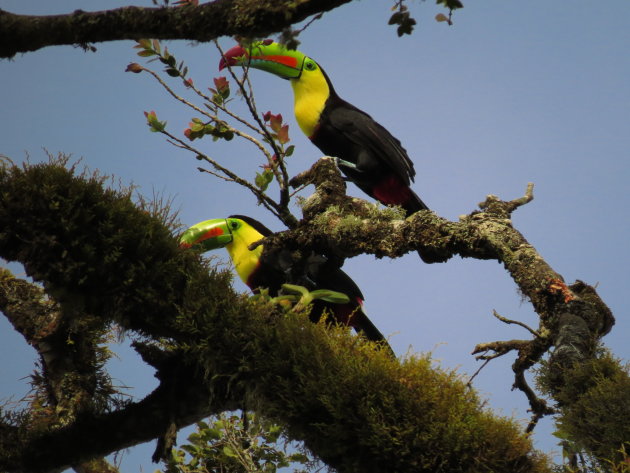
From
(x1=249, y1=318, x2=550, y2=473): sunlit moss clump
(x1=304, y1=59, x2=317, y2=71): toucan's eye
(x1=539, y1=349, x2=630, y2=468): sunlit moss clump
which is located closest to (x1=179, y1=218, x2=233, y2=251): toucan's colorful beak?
(x1=304, y1=59, x2=317, y2=71): toucan's eye

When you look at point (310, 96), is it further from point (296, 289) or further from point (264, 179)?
point (296, 289)

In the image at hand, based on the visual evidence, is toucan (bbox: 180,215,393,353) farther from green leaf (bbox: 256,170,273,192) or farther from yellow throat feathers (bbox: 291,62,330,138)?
yellow throat feathers (bbox: 291,62,330,138)

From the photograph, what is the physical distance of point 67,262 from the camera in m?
2.46

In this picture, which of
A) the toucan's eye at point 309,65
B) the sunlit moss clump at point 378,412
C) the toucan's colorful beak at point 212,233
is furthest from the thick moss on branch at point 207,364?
the toucan's eye at point 309,65

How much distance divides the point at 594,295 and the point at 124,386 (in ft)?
5.49

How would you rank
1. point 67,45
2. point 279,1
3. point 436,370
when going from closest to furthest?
1. point 279,1
2. point 67,45
3. point 436,370

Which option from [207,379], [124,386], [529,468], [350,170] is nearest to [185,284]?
[207,379]

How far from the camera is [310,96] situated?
169 inches

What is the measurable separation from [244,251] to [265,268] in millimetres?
145

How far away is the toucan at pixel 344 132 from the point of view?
13.8 feet

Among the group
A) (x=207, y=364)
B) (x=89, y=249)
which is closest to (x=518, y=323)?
(x=207, y=364)

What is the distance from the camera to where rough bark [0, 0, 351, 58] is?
1.97 m

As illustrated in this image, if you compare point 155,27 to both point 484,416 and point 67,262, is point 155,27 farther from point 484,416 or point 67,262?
point 484,416

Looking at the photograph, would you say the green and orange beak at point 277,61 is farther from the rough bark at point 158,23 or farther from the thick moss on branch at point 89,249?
the rough bark at point 158,23
